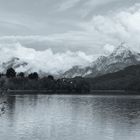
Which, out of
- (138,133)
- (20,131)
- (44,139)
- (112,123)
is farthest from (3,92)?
(112,123)

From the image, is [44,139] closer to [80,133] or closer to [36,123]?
[80,133]

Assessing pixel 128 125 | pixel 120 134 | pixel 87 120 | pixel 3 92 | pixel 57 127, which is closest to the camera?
pixel 3 92

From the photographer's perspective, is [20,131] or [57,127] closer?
[20,131]

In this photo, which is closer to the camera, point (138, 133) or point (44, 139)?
point (44, 139)

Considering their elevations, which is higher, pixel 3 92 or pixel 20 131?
pixel 3 92

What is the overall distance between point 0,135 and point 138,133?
24.6 m

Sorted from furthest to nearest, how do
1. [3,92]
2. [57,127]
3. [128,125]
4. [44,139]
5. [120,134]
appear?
[128,125], [57,127], [120,134], [44,139], [3,92]

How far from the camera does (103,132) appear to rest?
70.4 meters

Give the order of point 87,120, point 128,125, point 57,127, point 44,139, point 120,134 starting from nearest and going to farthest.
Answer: point 44,139
point 120,134
point 57,127
point 128,125
point 87,120

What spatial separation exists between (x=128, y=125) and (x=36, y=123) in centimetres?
1938

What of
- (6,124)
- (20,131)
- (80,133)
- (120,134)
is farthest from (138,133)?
(6,124)

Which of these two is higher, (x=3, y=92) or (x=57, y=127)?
(x=3, y=92)

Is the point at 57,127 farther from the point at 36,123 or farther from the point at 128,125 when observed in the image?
the point at 128,125

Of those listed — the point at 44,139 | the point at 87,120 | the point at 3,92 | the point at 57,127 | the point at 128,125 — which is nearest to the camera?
the point at 3,92
